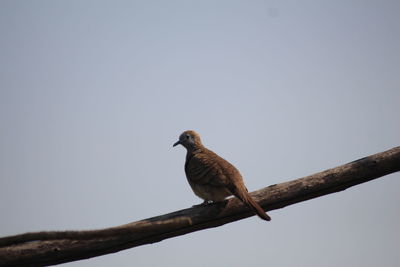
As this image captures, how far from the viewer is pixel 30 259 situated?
328cm

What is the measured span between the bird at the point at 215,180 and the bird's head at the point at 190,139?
0.42 m

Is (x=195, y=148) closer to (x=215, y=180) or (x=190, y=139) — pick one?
(x=190, y=139)

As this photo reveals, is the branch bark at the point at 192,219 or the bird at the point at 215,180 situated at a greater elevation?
the bird at the point at 215,180

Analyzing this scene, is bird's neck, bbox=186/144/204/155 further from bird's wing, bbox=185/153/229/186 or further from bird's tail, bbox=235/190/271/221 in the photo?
bird's tail, bbox=235/190/271/221

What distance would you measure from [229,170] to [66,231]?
8.67 feet

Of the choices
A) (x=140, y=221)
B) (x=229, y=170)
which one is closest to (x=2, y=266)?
(x=140, y=221)

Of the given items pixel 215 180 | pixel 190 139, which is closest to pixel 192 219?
pixel 215 180

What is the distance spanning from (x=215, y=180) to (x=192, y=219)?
125 cm

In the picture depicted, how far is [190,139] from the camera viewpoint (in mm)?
6930

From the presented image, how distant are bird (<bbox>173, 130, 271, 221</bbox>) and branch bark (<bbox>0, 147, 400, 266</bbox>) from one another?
0.11m

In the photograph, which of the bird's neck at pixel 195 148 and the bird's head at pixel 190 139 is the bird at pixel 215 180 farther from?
the bird's head at pixel 190 139

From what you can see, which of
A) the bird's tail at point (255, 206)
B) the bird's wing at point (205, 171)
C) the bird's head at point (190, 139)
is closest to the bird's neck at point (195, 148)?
the bird's head at point (190, 139)

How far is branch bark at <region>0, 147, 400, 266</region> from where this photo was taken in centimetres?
325

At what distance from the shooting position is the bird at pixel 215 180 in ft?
13.4
